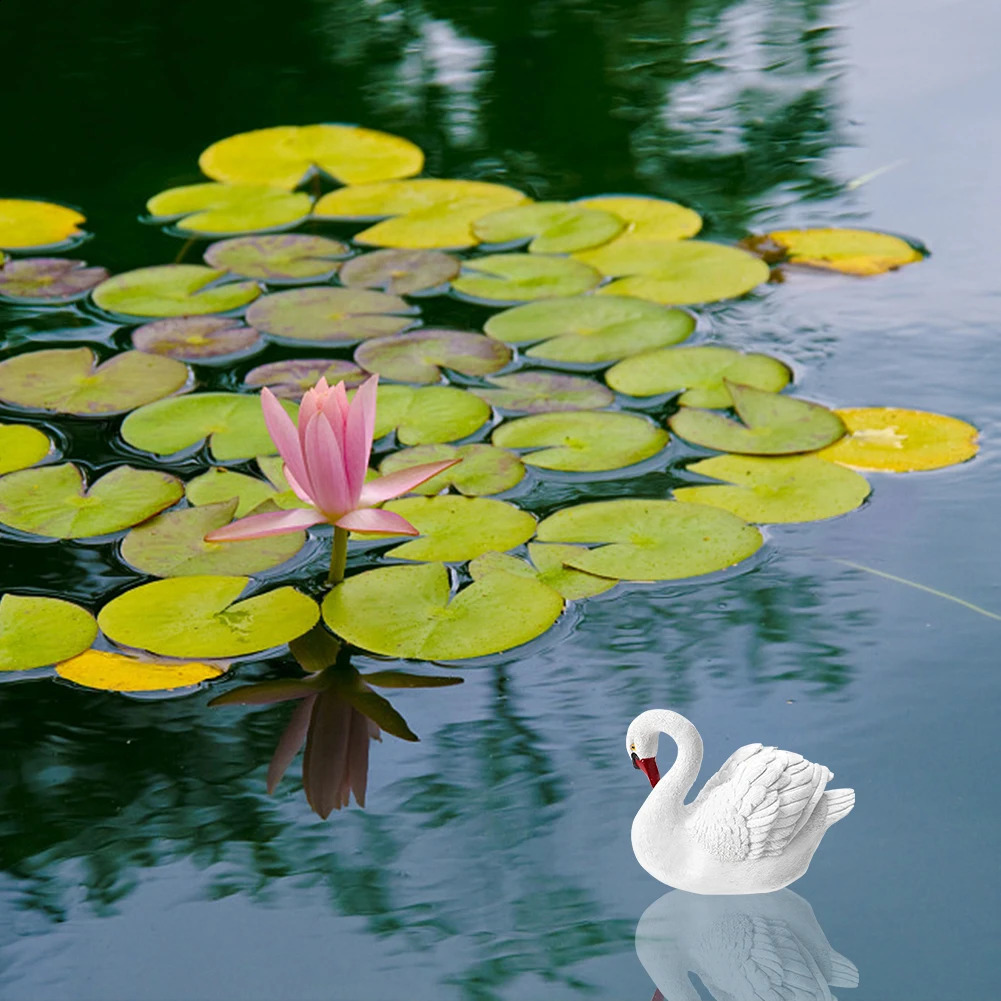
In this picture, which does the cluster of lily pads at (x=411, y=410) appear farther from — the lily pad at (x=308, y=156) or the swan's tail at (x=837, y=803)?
the swan's tail at (x=837, y=803)

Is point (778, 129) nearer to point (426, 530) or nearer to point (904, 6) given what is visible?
point (904, 6)

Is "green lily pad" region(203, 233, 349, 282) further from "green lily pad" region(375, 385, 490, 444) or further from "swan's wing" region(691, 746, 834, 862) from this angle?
"swan's wing" region(691, 746, 834, 862)

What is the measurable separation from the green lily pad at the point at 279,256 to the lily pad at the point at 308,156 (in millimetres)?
328

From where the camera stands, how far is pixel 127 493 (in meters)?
2.03

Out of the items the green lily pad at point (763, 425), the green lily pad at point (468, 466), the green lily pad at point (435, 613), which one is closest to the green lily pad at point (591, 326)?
the green lily pad at point (763, 425)

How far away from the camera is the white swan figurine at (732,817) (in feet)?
4.29

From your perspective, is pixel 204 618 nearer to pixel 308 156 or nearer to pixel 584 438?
pixel 584 438

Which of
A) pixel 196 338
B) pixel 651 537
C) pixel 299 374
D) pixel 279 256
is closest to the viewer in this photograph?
pixel 651 537

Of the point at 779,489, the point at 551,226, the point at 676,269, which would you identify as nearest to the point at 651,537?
the point at 779,489

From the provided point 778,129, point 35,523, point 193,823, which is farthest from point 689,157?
point 193,823

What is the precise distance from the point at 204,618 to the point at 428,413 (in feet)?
1.96

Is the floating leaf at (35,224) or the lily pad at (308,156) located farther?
the lily pad at (308,156)

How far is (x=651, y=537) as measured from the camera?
6.26ft

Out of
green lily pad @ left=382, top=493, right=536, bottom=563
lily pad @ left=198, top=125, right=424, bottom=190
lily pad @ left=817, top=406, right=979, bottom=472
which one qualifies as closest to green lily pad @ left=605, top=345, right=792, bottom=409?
lily pad @ left=817, top=406, right=979, bottom=472
